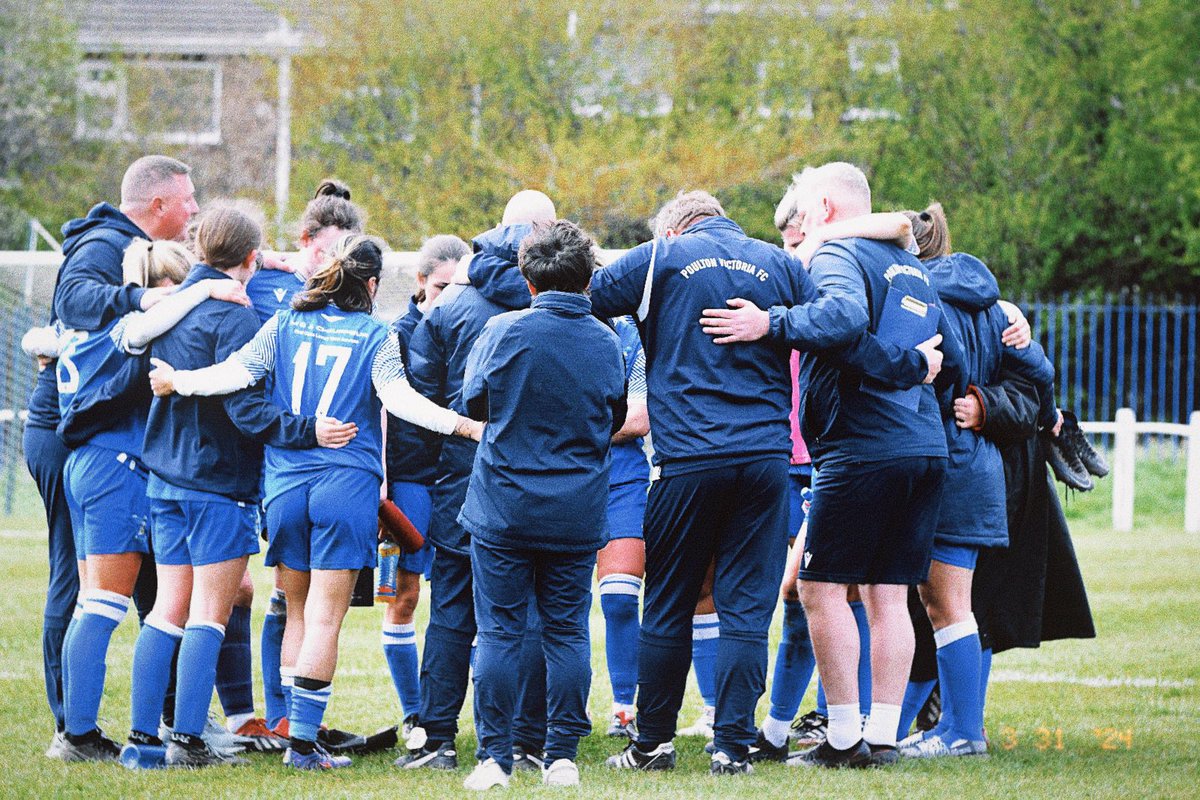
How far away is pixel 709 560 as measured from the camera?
222 inches

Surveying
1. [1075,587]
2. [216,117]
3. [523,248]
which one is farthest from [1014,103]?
[523,248]

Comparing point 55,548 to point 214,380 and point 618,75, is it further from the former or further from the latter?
point 618,75

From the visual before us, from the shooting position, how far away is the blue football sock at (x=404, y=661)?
6414 mm

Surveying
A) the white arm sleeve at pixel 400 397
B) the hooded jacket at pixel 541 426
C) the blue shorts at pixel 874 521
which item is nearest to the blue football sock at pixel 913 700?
the blue shorts at pixel 874 521

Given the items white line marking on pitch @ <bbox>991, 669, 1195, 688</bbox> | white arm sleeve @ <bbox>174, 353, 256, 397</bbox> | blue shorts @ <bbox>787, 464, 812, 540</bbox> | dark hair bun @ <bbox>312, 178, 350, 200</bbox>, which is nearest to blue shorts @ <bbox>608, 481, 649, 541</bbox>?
blue shorts @ <bbox>787, 464, 812, 540</bbox>

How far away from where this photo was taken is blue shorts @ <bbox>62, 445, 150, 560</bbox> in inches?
232

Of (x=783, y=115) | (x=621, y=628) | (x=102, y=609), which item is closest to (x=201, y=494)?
(x=102, y=609)

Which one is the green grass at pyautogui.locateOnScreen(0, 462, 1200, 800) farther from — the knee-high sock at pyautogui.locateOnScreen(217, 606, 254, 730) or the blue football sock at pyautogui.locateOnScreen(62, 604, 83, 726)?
the knee-high sock at pyautogui.locateOnScreen(217, 606, 254, 730)

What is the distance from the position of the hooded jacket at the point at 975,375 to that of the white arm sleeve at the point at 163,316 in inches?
114

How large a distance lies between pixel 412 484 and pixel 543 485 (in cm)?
118

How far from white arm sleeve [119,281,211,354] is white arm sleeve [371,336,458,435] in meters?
0.72

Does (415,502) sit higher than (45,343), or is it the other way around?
(45,343)

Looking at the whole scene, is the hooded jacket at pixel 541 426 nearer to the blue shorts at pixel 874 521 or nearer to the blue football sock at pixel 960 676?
the blue shorts at pixel 874 521

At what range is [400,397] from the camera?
570 centimetres
